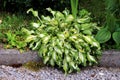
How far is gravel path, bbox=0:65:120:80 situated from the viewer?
4847mm

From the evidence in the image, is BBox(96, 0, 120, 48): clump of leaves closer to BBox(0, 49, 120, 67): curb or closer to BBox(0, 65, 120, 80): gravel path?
BBox(0, 49, 120, 67): curb

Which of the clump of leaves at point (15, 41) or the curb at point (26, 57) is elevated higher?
the clump of leaves at point (15, 41)

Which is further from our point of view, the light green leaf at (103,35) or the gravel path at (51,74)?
the light green leaf at (103,35)

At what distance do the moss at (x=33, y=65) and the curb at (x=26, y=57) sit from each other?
0.04m

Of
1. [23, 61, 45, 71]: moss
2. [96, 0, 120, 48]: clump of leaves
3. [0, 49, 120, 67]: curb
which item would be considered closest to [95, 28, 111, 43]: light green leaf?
[96, 0, 120, 48]: clump of leaves

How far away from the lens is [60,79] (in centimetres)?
484

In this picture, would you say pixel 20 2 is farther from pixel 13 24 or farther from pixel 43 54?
pixel 43 54

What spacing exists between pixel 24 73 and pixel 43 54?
35 centimetres

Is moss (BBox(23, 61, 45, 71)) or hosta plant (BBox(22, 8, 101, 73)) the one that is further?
moss (BBox(23, 61, 45, 71))

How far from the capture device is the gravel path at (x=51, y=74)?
191 inches

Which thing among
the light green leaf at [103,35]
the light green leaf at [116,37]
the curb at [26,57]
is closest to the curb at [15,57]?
the curb at [26,57]

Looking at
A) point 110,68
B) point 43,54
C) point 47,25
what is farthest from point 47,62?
point 110,68

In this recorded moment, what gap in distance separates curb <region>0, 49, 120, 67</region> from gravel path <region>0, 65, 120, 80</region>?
0.32 ft

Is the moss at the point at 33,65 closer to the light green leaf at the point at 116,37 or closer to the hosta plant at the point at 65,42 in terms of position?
the hosta plant at the point at 65,42
